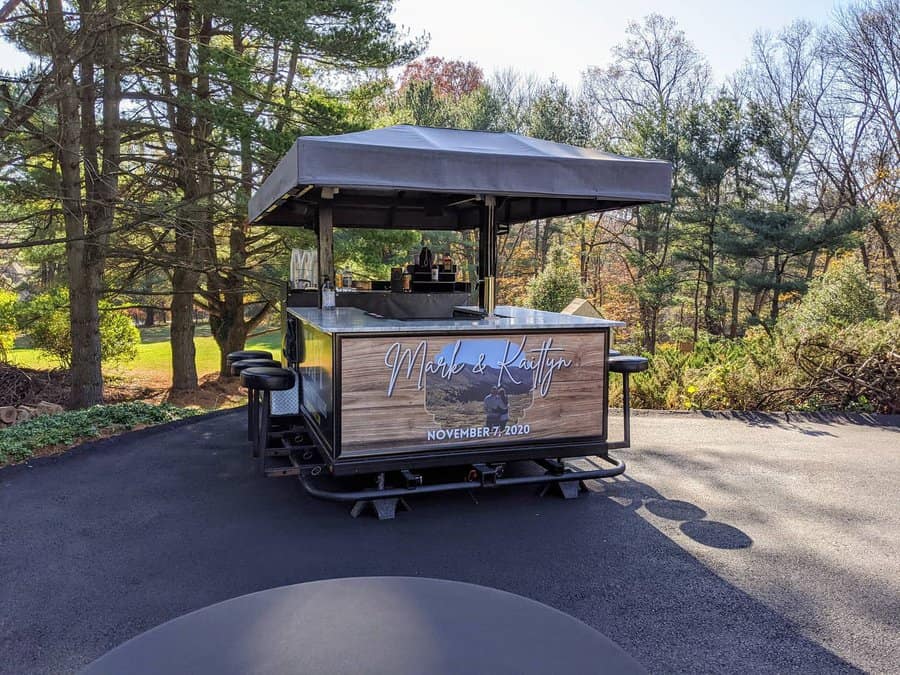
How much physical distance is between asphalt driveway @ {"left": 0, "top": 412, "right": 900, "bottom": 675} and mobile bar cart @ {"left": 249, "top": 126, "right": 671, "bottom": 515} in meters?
0.35

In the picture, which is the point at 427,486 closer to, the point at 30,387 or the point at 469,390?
the point at 469,390

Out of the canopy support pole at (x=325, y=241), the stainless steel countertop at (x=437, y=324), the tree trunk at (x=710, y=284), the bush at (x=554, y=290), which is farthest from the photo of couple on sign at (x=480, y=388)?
the tree trunk at (x=710, y=284)

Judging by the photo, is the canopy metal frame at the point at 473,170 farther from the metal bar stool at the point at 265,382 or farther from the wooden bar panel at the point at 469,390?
the metal bar stool at the point at 265,382

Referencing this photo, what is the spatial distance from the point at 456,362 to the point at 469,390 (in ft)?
0.65

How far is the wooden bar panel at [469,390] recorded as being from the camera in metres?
3.62

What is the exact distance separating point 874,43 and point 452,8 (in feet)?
42.9

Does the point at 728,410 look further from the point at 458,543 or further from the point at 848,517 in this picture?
the point at 458,543

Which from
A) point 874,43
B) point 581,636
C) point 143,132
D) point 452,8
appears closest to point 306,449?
point 581,636

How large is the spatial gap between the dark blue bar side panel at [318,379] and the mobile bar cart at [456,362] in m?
0.02

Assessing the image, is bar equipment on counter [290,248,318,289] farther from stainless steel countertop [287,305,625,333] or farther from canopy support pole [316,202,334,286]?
stainless steel countertop [287,305,625,333]

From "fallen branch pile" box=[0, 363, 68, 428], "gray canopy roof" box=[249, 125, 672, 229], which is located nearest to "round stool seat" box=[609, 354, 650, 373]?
"gray canopy roof" box=[249, 125, 672, 229]

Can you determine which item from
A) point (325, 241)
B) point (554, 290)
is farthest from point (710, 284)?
point (325, 241)

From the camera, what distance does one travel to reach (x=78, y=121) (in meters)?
7.95

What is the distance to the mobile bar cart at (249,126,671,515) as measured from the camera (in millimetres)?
3521
